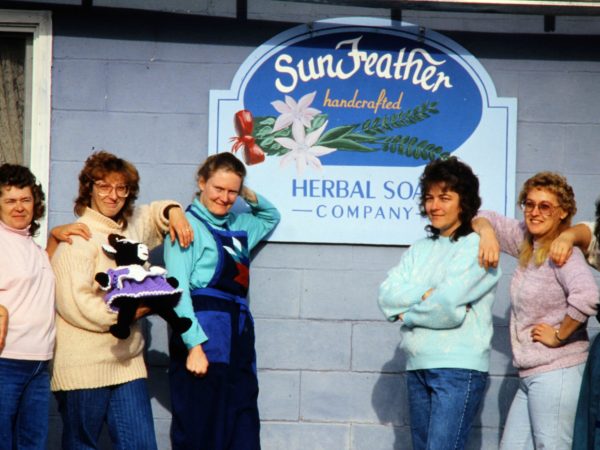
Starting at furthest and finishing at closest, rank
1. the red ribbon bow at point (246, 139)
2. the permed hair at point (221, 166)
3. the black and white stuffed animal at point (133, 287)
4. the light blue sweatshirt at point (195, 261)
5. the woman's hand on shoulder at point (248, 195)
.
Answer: the red ribbon bow at point (246, 139)
the woman's hand on shoulder at point (248, 195)
the permed hair at point (221, 166)
the light blue sweatshirt at point (195, 261)
the black and white stuffed animal at point (133, 287)

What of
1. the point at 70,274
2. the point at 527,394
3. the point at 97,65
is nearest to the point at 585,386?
the point at 527,394

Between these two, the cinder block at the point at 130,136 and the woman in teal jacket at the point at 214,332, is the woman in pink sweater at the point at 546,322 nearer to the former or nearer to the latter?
the woman in teal jacket at the point at 214,332

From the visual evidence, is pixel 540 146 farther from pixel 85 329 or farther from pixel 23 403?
pixel 23 403

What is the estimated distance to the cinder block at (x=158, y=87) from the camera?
5.26 metres

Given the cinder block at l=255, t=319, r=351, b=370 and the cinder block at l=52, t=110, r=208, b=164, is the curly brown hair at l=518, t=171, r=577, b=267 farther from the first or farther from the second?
the cinder block at l=52, t=110, r=208, b=164

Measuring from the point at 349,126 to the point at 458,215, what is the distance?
3.48ft

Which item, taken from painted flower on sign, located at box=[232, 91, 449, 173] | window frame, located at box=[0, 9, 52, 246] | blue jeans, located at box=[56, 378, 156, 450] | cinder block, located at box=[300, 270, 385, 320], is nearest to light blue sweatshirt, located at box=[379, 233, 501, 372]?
cinder block, located at box=[300, 270, 385, 320]

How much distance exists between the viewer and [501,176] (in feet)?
17.2

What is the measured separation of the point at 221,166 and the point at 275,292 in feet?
2.60

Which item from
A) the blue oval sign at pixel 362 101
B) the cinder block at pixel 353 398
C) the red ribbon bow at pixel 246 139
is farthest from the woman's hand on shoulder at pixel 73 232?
the cinder block at pixel 353 398

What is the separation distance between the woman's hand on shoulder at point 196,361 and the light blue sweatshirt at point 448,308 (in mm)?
783

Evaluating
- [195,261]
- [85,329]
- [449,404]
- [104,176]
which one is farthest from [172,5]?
[449,404]

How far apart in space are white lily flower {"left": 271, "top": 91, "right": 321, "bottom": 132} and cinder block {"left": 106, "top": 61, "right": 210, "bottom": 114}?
0.36 meters

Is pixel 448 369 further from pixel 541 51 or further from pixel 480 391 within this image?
pixel 541 51
